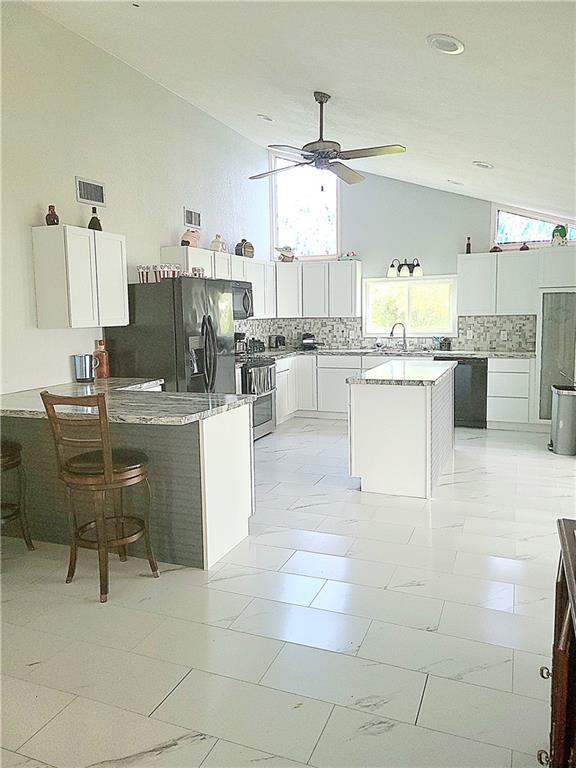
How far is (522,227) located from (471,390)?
2.18 metres

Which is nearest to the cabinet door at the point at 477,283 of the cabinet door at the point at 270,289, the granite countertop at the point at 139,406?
the cabinet door at the point at 270,289

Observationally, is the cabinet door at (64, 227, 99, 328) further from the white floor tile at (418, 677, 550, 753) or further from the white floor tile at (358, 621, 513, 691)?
the white floor tile at (418, 677, 550, 753)

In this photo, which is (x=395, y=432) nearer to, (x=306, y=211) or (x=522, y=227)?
(x=522, y=227)

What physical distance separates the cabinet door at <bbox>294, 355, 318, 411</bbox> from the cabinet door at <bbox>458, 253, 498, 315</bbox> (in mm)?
2023

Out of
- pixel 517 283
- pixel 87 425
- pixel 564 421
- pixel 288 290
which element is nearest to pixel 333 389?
pixel 288 290

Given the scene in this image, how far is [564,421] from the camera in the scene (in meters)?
5.70

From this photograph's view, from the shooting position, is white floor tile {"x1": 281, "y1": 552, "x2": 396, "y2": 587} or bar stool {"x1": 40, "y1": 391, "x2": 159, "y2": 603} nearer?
bar stool {"x1": 40, "y1": 391, "x2": 159, "y2": 603}

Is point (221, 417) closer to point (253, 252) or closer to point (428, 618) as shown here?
point (428, 618)

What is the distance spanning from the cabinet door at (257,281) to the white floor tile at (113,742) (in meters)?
5.63

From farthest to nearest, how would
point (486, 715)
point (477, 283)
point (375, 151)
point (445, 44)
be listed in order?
point (477, 283) < point (375, 151) < point (445, 44) < point (486, 715)

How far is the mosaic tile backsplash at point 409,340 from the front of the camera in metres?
7.33

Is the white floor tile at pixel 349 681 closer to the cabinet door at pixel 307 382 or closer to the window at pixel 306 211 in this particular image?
the cabinet door at pixel 307 382

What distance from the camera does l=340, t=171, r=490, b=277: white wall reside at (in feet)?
24.6

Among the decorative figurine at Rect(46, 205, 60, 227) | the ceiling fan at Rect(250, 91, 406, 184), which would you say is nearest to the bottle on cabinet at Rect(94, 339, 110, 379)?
the decorative figurine at Rect(46, 205, 60, 227)
